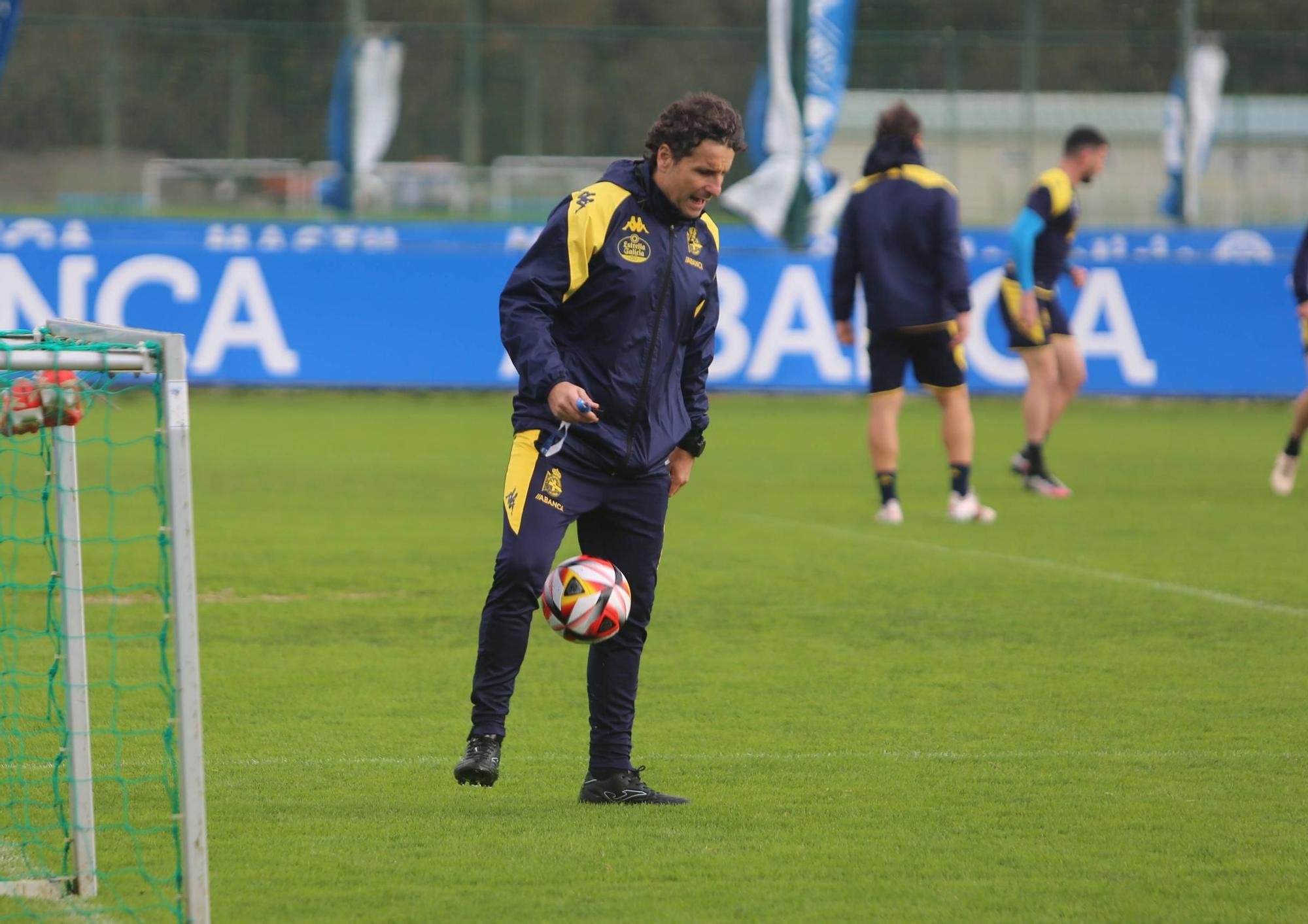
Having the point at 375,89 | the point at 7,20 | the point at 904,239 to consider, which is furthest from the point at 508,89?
the point at 904,239

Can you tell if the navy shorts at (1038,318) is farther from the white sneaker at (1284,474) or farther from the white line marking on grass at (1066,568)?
the white line marking on grass at (1066,568)

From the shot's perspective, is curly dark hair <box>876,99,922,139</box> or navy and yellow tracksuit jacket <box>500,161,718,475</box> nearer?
navy and yellow tracksuit jacket <box>500,161,718,475</box>

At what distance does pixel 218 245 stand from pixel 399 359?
198 centimetres

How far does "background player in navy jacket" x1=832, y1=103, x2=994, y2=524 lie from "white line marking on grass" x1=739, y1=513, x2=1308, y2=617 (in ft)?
1.57

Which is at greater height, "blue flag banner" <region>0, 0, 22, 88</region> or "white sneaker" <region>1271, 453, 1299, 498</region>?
"blue flag banner" <region>0, 0, 22, 88</region>

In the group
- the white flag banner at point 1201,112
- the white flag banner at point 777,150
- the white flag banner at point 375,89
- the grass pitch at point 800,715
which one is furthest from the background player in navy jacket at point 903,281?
the white flag banner at point 375,89

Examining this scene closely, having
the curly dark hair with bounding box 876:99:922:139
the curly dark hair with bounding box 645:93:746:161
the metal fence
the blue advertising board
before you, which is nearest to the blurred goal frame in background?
the curly dark hair with bounding box 645:93:746:161

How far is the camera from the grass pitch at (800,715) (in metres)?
4.45

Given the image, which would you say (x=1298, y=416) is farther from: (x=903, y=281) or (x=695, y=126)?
(x=695, y=126)

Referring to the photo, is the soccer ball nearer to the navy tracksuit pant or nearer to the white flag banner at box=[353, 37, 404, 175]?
the navy tracksuit pant

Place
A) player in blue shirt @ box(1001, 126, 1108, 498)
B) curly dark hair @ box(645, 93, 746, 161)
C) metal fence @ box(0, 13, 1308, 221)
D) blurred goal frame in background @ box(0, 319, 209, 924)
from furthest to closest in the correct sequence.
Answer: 1. metal fence @ box(0, 13, 1308, 221)
2. player in blue shirt @ box(1001, 126, 1108, 498)
3. curly dark hair @ box(645, 93, 746, 161)
4. blurred goal frame in background @ box(0, 319, 209, 924)

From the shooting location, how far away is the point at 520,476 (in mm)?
5055

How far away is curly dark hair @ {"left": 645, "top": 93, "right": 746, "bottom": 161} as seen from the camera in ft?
16.1

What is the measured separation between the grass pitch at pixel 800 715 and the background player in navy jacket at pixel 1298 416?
0.36 m
